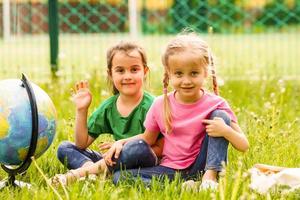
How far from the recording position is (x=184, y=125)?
4062 millimetres

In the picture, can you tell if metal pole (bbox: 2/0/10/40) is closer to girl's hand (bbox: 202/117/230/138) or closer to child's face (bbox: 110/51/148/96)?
child's face (bbox: 110/51/148/96)

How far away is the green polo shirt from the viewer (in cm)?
438

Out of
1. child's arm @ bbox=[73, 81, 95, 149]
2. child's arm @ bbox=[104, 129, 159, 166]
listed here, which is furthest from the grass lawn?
child's arm @ bbox=[73, 81, 95, 149]

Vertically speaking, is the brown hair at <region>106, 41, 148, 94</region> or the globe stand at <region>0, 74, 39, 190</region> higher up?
the brown hair at <region>106, 41, 148, 94</region>

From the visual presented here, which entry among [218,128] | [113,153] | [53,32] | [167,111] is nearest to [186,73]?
[167,111]

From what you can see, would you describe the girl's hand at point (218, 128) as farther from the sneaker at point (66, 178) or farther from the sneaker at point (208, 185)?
the sneaker at point (66, 178)

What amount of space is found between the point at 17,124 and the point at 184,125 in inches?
34.0

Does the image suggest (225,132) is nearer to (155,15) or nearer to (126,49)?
(126,49)

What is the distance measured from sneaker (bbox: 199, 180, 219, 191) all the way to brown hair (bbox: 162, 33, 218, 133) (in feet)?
1.40

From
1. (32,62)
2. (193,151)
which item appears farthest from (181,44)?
(32,62)

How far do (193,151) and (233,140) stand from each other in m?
0.30

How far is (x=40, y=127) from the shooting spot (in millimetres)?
3961

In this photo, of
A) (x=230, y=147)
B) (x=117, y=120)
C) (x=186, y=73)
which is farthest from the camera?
(x=230, y=147)

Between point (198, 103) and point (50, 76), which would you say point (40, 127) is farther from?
point (50, 76)
